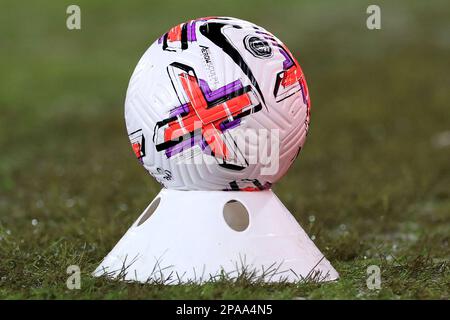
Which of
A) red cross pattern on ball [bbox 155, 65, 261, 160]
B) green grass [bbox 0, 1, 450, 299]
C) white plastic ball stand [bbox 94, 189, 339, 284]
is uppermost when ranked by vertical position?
red cross pattern on ball [bbox 155, 65, 261, 160]

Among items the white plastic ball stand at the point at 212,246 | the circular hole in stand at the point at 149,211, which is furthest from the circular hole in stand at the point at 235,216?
the circular hole in stand at the point at 149,211

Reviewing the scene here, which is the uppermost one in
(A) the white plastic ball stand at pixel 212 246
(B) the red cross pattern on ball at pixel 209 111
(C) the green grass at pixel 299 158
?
(B) the red cross pattern on ball at pixel 209 111

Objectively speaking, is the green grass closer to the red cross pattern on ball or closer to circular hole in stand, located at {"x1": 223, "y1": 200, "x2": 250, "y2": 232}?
circular hole in stand, located at {"x1": 223, "y1": 200, "x2": 250, "y2": 232}

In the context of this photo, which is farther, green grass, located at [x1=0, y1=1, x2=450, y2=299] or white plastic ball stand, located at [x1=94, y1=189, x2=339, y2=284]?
green grass, located at [x1=0, y1=1, x2=450, y2=299]

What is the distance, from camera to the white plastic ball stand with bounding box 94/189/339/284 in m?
4.81

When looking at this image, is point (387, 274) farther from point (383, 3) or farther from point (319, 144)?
point (383, 3)

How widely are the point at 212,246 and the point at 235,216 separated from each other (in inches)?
17.1

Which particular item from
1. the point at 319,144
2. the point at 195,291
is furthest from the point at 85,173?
the point at 195,291

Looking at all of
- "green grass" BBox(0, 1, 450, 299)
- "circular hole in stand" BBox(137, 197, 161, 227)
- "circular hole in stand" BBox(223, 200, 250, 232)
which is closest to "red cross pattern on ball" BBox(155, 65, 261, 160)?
"circular hole in stand" BBox(223, 200, 250, 232)

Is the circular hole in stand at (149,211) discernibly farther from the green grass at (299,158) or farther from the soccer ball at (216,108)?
the green grass at (299,158)

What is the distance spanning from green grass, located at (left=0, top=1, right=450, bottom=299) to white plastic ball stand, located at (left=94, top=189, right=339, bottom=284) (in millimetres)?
174

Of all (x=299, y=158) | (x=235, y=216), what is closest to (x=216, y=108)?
(x=235, y=216)

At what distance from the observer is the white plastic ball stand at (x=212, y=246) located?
4.81 m

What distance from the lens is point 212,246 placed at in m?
4.86
